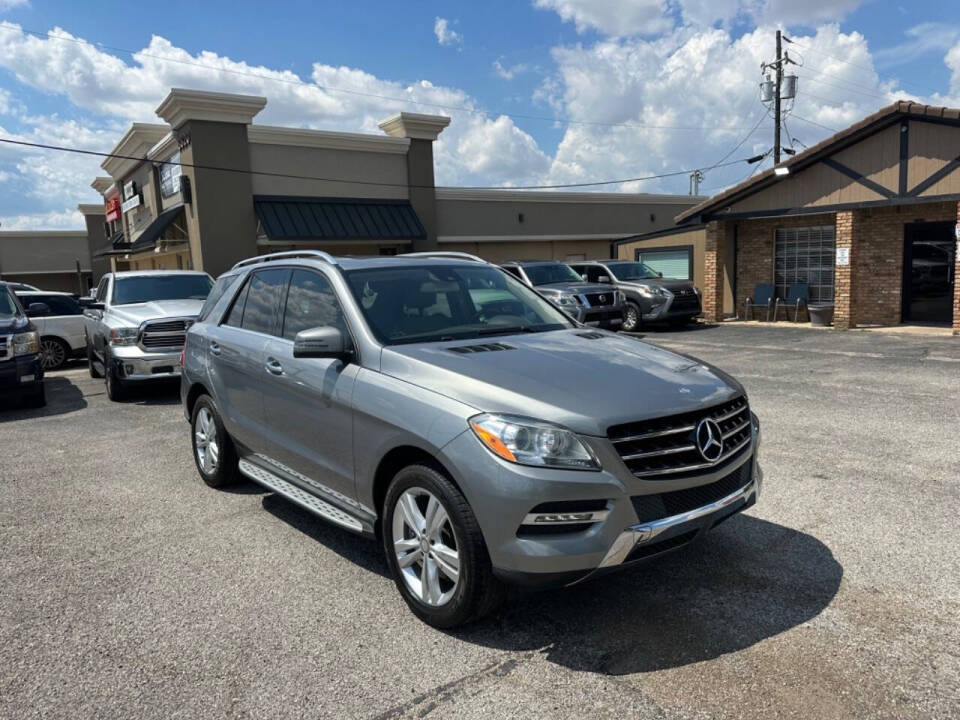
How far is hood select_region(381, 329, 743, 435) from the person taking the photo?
10.3 feet

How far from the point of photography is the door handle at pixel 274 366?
4473mm

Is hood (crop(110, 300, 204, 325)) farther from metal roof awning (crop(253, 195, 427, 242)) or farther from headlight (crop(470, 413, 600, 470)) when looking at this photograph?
metal roof awning (crop(253, 195, 427, 242))

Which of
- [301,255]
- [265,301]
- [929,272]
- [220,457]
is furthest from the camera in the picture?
[929,272]

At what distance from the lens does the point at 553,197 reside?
32.0 meters

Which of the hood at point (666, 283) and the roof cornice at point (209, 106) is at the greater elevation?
the roof cornice at point (209, 106)

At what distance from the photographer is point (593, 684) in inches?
116

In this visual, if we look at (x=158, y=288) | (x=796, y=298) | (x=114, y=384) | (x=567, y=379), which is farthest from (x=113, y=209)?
(x=567, y=379)

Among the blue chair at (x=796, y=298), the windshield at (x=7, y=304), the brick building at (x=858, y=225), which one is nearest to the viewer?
the windshield at (x=7, y=304)

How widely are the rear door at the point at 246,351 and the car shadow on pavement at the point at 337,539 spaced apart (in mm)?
562

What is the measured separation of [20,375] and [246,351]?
250 inches

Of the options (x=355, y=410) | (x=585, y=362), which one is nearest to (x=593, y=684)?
(x=585, y=362)

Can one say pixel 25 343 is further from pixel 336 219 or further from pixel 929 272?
pixel 929 272

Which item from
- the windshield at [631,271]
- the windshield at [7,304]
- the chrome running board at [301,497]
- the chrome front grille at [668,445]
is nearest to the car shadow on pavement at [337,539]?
the chrome running board at [301,497]

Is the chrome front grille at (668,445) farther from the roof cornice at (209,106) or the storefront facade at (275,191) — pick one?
the roof cornice at (209,106)
